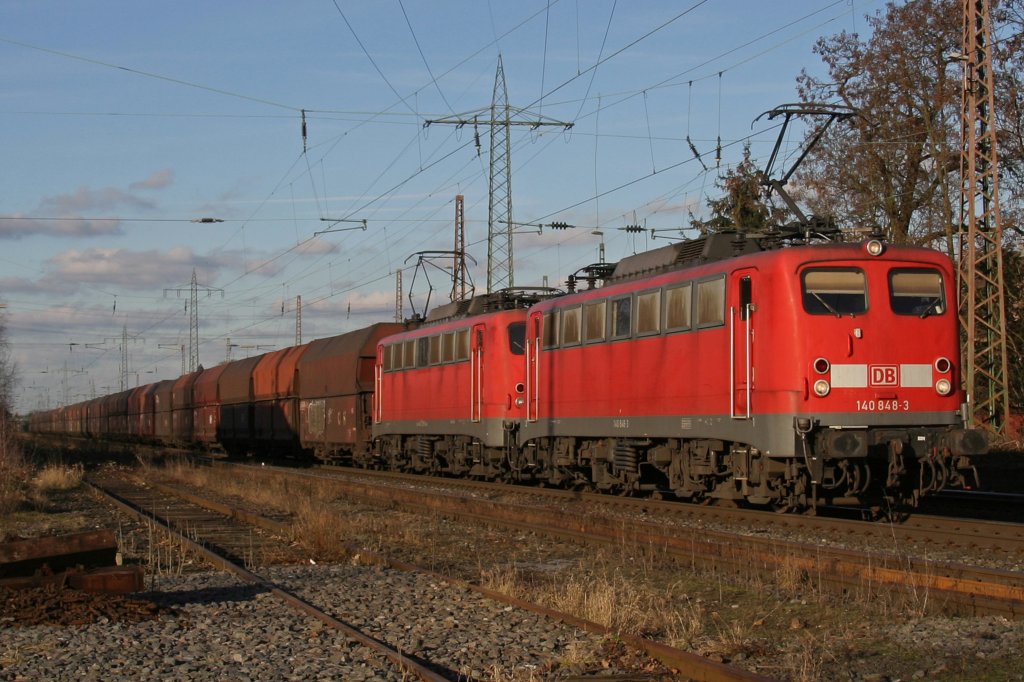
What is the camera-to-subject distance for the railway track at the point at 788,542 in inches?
376

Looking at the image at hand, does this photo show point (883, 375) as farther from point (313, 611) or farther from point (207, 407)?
point (207, 407)

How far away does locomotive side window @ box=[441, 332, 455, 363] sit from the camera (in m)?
26.1

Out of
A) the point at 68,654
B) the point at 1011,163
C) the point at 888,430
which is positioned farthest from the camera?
the point at 1011,163

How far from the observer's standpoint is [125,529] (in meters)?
17.7

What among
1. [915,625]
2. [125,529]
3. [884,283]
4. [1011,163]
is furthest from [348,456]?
[915,625]

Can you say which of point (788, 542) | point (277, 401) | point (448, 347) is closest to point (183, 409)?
point (277, 401)

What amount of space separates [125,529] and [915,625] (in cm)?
1257

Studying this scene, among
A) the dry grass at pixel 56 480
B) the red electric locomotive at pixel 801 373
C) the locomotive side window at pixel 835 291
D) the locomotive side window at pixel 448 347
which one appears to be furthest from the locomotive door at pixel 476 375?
the locomotive side window at pixel 835 291

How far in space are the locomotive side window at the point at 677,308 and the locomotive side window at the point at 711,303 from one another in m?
0.35

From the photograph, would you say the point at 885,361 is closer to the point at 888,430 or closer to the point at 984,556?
the point at 888,430

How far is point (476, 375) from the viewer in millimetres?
24438

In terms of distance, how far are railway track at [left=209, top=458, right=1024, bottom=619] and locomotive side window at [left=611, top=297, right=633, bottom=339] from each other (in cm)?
264

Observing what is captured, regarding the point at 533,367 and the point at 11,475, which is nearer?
the point at 533,367

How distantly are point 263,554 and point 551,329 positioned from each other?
28.3ft
